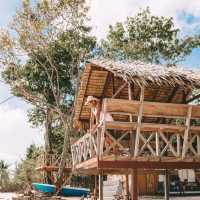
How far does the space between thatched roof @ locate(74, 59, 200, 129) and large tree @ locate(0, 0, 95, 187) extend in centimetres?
1058

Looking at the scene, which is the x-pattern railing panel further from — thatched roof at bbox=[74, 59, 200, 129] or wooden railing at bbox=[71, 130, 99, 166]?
thatched roof at bbox=[74, 59, 200, 129]

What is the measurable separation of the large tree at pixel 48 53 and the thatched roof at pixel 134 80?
10.6 metres

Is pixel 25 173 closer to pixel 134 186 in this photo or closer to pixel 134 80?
pixel 134 186

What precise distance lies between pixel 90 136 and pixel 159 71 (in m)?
2.51

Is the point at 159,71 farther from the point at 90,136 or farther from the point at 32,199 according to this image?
the point at 32,199

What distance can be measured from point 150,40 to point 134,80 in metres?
18.2

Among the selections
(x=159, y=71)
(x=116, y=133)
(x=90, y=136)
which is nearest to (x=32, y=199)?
(x=116, y=133)

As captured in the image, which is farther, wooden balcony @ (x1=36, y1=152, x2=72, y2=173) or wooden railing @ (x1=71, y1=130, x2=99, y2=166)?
wooden balcony @ (x1=36, y1=152, x2=72, y2=173)

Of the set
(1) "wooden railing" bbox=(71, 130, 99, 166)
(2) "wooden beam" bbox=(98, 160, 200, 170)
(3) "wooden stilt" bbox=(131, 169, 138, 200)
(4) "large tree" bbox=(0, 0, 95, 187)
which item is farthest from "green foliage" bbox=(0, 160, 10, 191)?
(2) "wooden beam" bbox=(98, 160, 200, 170)

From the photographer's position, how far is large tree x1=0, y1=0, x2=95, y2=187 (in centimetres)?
2427

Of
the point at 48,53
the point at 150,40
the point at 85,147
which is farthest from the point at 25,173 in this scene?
the point at 85,147

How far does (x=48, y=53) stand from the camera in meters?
25.9

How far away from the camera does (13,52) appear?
25.0m

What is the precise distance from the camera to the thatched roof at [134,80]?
10.5 metres
